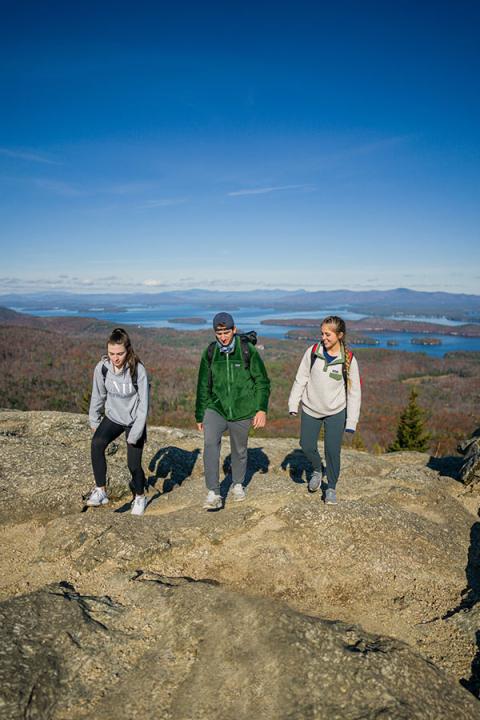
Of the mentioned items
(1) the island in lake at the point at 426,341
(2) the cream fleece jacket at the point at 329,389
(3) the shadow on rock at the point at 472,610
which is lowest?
(1) the island in lake at the point at 426,341

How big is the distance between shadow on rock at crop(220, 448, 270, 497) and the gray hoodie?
9.52 feet

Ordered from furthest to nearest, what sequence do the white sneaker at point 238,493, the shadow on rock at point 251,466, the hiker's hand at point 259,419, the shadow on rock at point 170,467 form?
the shadow on rock at point 170,467 < the shadow on rock at point 251,466 < the white sneaker at point 238,493 < the hiker's hand at point 259,419

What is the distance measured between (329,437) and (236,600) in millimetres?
3003

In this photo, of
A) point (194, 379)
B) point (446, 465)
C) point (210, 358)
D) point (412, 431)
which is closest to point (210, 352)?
point (210, 358)

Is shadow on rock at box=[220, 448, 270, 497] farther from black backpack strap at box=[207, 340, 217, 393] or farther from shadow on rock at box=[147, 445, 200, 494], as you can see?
black backpack strap at box=[207, 340, 217, 393]

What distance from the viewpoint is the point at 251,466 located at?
10.9 m

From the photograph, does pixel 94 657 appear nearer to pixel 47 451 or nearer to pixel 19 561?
pixel 19 561

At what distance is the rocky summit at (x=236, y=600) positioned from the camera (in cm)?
351

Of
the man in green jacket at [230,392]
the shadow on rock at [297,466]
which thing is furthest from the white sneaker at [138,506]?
the shadow on rock at [297,466]

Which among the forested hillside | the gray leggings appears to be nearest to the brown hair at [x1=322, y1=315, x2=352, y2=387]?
the gray leggings

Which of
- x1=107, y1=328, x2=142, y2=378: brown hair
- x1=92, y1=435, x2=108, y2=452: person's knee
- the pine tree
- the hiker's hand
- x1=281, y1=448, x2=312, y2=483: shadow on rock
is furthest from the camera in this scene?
the pine tree

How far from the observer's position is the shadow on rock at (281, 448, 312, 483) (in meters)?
9.77

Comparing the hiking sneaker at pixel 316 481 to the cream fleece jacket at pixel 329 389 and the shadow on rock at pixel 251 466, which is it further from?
the shadow on rock at pixel 251 466

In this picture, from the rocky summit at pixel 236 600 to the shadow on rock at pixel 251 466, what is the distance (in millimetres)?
527
